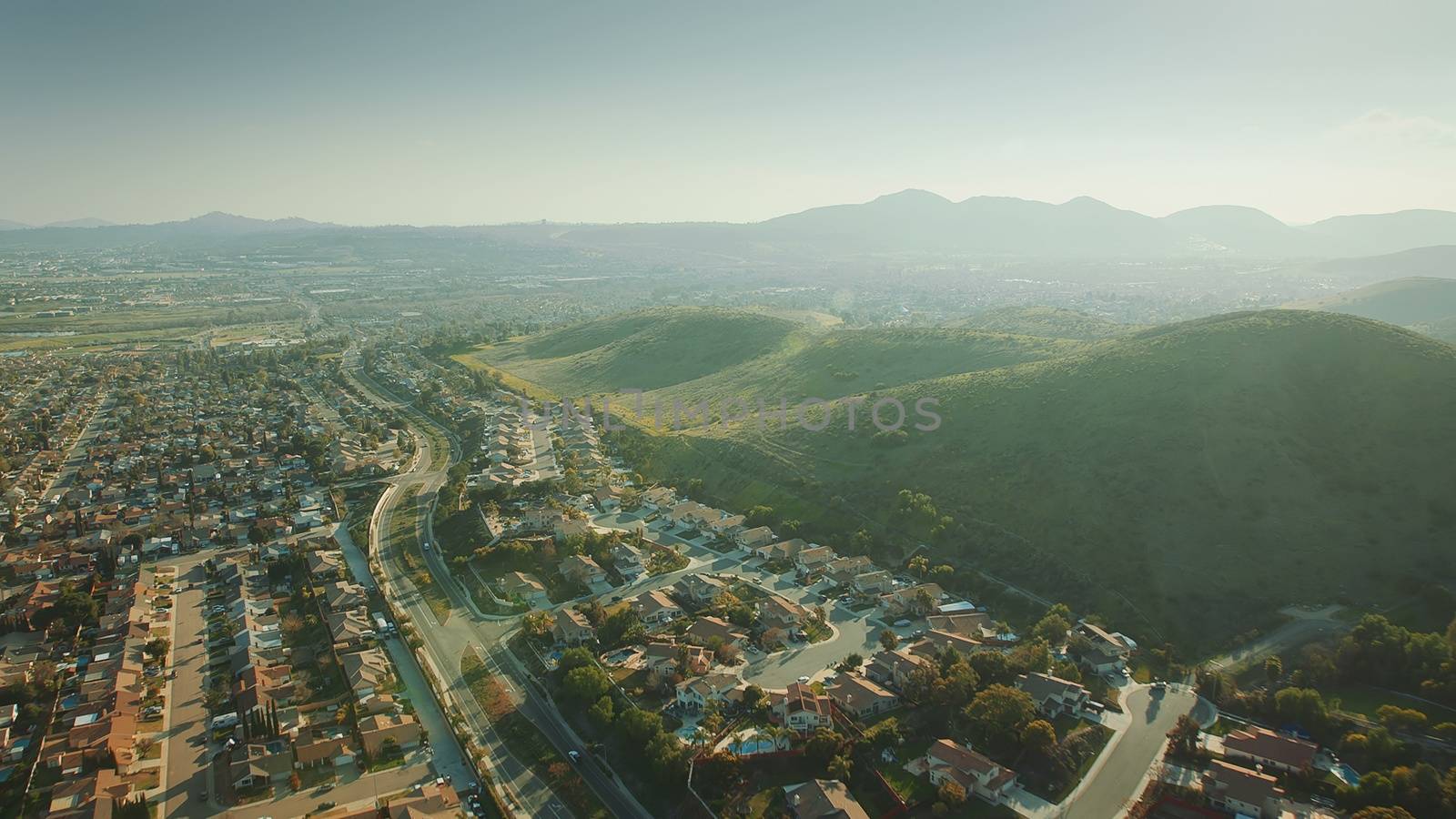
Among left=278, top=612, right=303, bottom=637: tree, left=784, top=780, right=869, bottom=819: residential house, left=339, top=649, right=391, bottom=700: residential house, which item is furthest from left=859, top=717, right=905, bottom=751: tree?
left=278, top=612, right=303, bottom=637: tree

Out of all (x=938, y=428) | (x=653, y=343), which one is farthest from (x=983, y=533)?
(x=653, y=343)

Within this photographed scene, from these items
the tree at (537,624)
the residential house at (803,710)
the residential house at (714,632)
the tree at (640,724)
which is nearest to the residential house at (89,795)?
the tree at (537,624)

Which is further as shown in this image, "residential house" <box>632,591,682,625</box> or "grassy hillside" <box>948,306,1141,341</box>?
Answer: "grassy hillside" <box>948,306,1141,341</box>

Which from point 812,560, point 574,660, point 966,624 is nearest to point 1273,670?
point 966,624

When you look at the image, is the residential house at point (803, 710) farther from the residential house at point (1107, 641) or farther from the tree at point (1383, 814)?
the tree at point (1383, 814)

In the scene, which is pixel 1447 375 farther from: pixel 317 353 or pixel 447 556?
pixel 317 353

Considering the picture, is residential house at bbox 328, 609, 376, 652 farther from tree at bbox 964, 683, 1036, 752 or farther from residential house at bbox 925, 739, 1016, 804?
tree at bbox 964, 683, 1036, 752
